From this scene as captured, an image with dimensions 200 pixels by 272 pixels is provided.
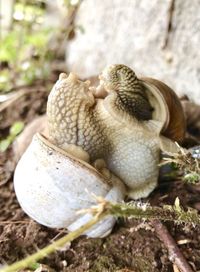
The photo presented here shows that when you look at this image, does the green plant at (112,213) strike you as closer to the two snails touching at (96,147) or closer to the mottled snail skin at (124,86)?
the two snails touching at (96,147)

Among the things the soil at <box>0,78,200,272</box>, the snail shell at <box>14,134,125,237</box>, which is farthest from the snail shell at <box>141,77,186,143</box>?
the snail shell at <box>14,134,125,237</box>

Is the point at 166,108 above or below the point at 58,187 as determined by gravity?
above

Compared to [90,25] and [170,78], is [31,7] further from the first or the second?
[170,78]

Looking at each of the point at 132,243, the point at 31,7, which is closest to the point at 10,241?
the point at 132,243

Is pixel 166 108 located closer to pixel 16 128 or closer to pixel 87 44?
pixel 16 128

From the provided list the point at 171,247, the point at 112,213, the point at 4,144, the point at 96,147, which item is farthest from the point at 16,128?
the point at 112,213

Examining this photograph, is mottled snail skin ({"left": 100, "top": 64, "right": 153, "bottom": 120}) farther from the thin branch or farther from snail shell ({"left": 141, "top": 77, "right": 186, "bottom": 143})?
the thin branch

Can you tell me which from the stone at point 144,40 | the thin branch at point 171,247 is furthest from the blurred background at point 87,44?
the thin branch at point 171,247
